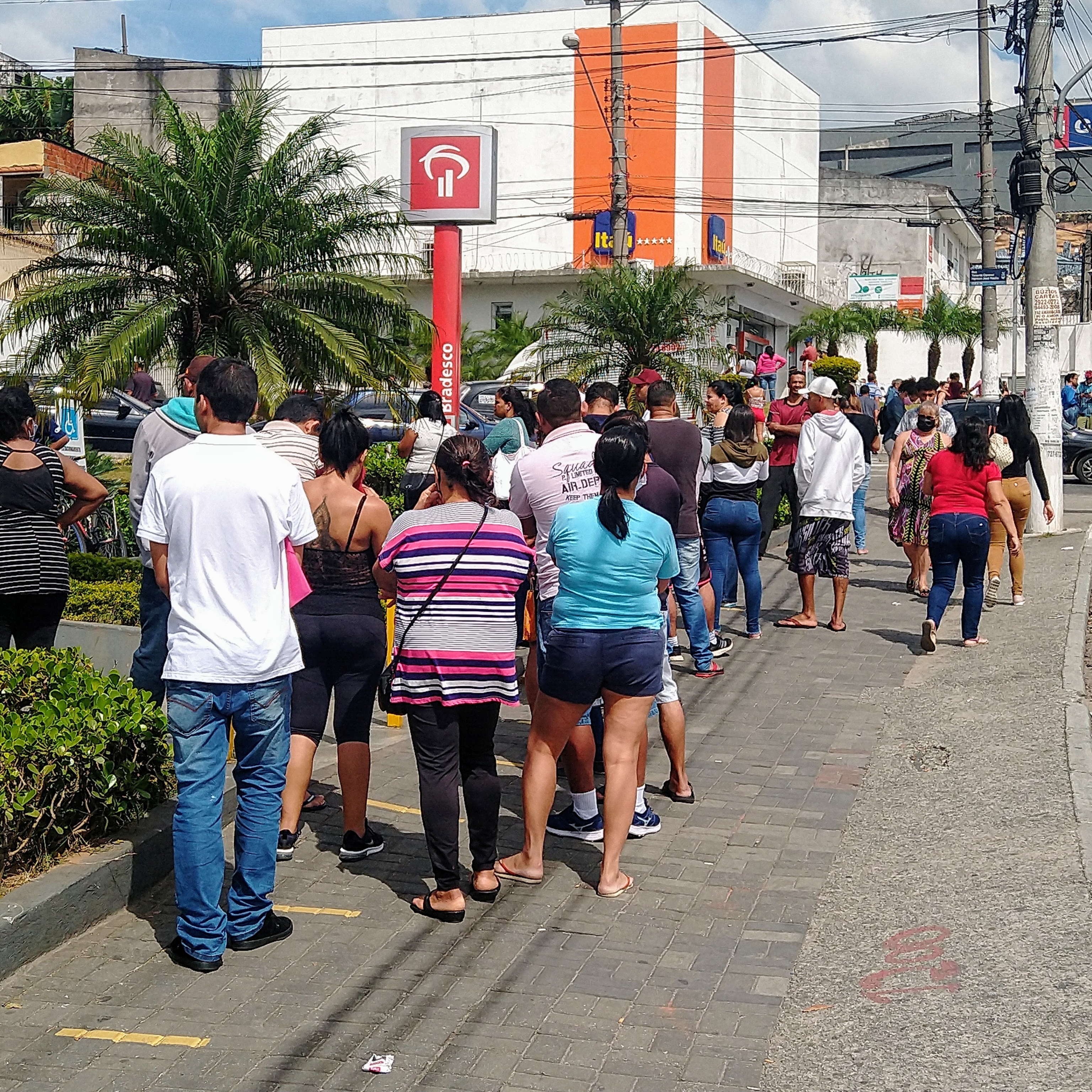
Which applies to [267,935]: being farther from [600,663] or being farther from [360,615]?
[600,663]

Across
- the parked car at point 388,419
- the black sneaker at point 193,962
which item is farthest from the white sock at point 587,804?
the parked car at point 388,419

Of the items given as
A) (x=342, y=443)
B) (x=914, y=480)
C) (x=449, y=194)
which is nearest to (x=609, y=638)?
(x=342, y=443)

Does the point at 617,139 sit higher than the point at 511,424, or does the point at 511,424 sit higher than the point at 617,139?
the point at 617,139

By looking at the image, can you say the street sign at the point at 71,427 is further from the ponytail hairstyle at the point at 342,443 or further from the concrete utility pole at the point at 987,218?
the concrete utility pole at the point at 987,218

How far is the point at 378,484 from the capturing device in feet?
54.5

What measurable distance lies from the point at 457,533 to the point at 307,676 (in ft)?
3.44

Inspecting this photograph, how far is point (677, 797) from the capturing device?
700 cm

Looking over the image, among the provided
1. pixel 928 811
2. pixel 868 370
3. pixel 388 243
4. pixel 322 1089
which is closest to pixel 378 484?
pixel 388 243

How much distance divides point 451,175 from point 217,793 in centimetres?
1371

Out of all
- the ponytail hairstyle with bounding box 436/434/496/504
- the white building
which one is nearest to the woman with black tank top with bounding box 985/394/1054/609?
the ponytail hairstyle with bounding box 436/434/496/504

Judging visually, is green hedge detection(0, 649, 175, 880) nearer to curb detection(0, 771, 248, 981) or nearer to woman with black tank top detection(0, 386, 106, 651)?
curb detection(0, 771, 248, 981)

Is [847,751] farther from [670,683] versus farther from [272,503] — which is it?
[272,503]

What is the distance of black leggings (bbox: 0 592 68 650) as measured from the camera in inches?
266

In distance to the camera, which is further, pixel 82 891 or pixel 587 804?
pixel 587 804
